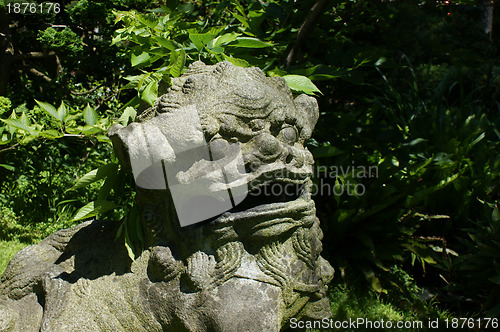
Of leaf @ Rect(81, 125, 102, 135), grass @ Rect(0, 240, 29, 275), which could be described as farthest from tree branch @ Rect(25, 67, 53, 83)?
leaf @ Rect(81, 125, 102, 135)

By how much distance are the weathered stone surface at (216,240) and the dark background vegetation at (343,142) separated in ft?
2.27

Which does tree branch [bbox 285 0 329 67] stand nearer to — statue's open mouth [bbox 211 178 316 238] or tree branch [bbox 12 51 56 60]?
statue's open mouth [bbox 211 178 316 238]

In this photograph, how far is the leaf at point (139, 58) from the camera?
221 cm

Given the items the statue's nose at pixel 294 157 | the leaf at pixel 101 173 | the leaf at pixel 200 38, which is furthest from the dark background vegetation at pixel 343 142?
the statue's nose at pixel 294 157

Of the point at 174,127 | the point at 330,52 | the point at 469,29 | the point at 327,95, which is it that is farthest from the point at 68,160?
the point at 469,29

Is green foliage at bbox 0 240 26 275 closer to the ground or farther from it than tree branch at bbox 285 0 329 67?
closer to the ground

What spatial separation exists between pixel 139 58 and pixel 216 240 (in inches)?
40.4

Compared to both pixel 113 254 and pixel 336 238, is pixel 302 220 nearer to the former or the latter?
pixel 113 254

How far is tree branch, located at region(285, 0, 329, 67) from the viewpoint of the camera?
2768 millimetres

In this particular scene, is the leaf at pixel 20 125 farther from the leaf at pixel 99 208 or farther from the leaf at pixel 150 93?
the leaf at pixel 150 93

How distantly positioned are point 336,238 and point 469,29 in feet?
19.3

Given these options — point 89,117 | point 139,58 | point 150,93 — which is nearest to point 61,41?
point 89,117

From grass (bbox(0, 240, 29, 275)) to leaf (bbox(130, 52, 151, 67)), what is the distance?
1.98 m

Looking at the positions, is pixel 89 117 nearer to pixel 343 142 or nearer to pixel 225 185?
pixel 225 185
